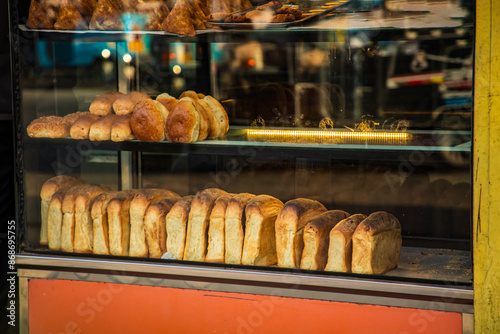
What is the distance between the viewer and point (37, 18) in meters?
2.67

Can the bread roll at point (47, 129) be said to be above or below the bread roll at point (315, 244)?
above

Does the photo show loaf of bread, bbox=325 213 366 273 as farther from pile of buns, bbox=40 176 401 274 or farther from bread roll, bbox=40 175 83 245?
bread roll, bbox=40 175 83 245

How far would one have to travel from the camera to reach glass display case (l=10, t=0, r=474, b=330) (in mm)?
2340

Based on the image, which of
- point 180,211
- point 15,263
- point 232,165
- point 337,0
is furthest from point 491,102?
point 15,263

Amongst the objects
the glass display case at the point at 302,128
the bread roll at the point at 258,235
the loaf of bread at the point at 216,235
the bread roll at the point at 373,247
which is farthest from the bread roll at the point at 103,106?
the bread roll at the point at 373,247

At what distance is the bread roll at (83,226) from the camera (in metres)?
2.77

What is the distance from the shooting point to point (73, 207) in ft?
9.14

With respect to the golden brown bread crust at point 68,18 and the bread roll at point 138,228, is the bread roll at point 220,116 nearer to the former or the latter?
the bread roll at point 138,228

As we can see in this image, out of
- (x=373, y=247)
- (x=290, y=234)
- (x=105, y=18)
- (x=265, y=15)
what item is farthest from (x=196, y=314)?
(x=105, y=18)

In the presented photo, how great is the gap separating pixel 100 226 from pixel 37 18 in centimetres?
97

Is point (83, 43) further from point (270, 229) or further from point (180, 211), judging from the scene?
point (270, 229)

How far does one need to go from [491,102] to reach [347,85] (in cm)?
116

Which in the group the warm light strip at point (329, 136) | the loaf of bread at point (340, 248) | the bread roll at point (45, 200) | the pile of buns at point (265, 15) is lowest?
the loaf of bread at point (340, 248)

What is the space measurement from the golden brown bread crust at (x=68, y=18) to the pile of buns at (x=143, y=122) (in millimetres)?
374
